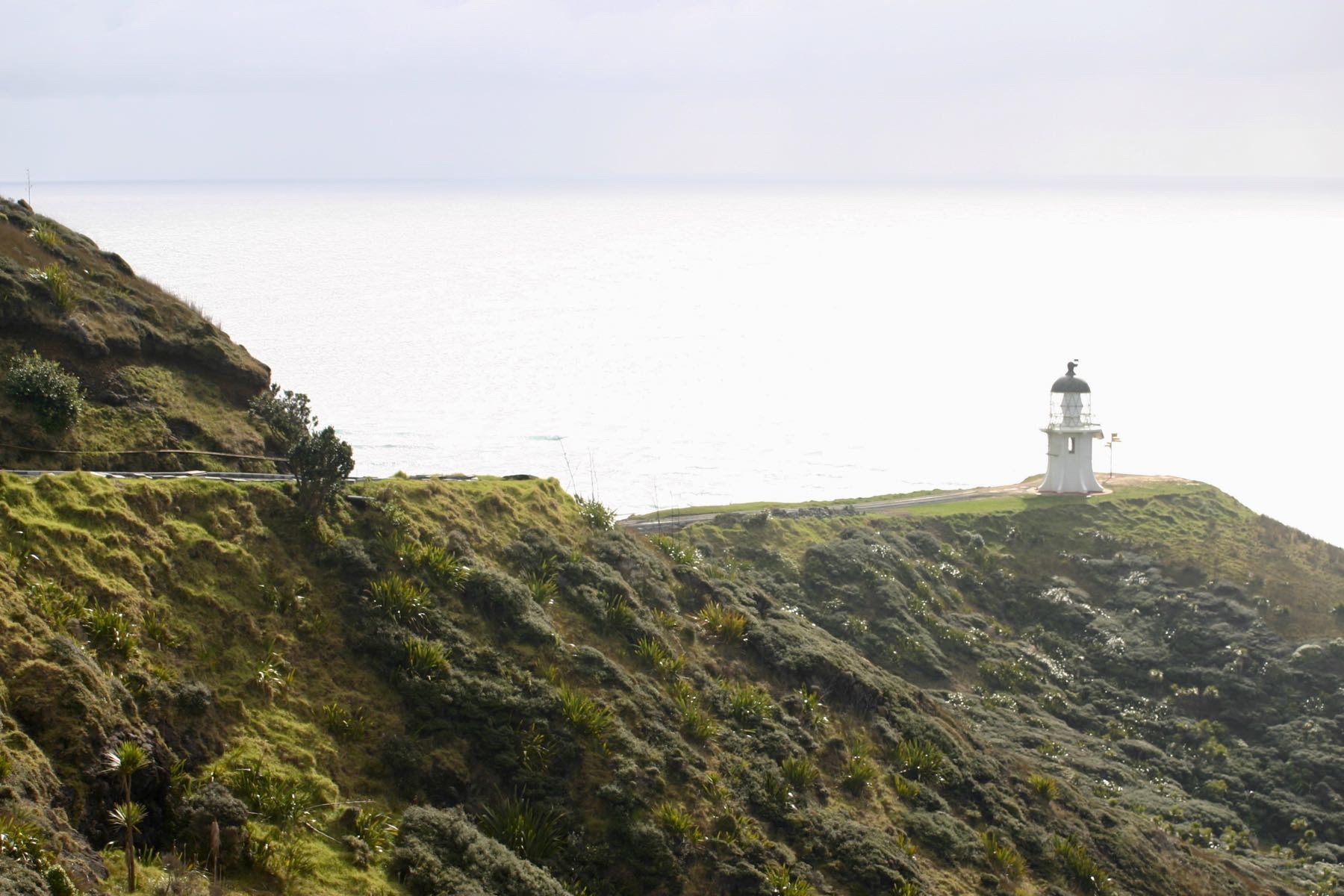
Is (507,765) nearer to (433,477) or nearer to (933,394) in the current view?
(433,477)

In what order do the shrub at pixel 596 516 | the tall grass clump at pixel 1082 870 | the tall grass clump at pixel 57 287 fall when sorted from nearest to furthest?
the tall grass clump at pixel 1082 870 < the tall grass clump at pixel 57 287 < the shrub at pixel 596 516

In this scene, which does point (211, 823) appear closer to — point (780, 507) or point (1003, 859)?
point (1003, 859)

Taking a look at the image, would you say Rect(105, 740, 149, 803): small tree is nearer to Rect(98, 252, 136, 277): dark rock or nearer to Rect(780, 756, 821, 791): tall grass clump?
Rect(780, 756, 821, 791): tall grass clump

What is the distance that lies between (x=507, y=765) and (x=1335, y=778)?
28940 mm

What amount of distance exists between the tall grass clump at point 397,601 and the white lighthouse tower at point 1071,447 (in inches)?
1609

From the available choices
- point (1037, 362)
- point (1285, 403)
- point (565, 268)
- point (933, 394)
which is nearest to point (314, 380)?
point (933, 394)

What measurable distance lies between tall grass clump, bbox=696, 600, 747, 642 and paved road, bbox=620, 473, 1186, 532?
14478mm

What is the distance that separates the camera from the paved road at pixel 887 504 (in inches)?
Result: 1853

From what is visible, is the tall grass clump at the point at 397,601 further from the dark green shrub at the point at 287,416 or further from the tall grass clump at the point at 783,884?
the tall grass clump at the point at 783,884

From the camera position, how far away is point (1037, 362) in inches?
5212

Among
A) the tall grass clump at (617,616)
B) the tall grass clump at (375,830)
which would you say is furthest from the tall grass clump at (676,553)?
the tall grass clump at (375,830)

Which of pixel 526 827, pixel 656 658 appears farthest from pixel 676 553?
pixel 526 827

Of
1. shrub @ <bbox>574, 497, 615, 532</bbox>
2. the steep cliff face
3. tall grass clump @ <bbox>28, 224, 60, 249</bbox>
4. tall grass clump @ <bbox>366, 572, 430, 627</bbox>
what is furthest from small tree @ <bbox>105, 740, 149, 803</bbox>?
tall grass clump @ <bbox>28, 224, 60, 249</bbox>

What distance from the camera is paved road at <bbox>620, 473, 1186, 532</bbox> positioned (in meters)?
47.1
